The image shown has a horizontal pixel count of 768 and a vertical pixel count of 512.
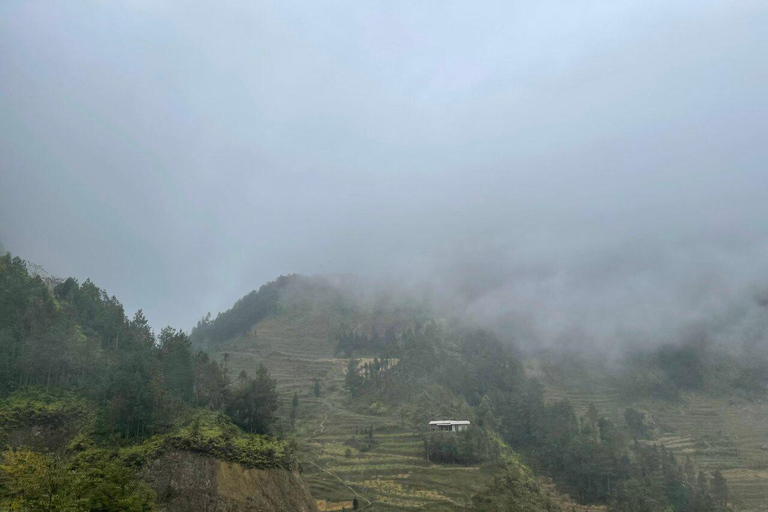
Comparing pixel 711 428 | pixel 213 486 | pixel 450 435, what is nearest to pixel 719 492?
pixel 711 428

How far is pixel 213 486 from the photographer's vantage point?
33906 mm

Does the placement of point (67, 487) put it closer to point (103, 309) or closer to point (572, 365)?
point (103, 309)

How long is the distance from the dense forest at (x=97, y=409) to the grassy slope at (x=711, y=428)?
3147 inches

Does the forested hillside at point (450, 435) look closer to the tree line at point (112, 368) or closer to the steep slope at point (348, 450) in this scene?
the steep slope at point (348, 450)

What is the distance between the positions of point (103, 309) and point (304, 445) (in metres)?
35.6

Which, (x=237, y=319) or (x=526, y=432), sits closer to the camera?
(x=526, y=432)

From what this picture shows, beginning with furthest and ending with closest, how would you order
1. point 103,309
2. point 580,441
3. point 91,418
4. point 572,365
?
point 572,365, point 580,441, point 103,309, point 91,418

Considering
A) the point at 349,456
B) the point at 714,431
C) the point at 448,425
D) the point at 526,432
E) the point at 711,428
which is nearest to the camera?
the point at 349,456

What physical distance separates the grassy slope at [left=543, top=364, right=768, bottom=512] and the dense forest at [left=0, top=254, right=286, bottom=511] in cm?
7993

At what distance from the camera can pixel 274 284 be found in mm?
179875

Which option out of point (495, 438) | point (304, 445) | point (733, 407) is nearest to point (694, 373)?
point (733, 407)

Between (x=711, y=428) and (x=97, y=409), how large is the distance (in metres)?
119

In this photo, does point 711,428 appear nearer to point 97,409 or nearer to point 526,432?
point 526,432

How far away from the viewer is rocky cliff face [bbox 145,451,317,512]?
3312 cm
